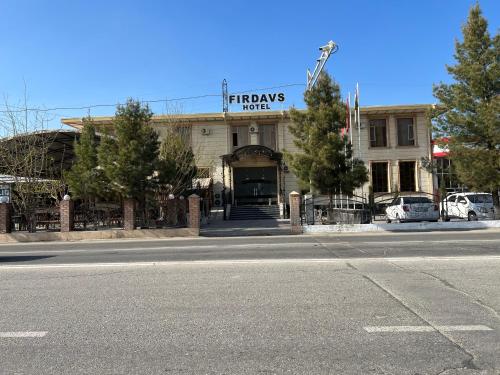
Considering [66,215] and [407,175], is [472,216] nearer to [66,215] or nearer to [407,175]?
[407,175]

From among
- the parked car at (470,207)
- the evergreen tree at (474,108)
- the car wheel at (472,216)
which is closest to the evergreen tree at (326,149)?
the evergreen tree at (474,108)

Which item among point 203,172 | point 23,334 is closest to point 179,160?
point 203,172

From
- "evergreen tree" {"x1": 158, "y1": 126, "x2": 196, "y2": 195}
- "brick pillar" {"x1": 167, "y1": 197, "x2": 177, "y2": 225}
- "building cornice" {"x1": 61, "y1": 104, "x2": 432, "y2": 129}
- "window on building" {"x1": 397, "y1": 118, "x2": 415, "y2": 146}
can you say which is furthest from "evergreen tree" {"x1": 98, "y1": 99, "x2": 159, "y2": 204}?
"window on building" {"x1": 397, "y1": 118, "x2": 415, "y2": 146}

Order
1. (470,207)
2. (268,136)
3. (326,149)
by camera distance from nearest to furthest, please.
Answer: (326,149) → (470,207) → (268,136)

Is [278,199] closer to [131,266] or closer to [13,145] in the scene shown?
[13,145]

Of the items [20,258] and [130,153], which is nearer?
[20,258]

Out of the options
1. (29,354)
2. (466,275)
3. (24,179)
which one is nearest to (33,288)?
(29,354)

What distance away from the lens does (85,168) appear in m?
25.9

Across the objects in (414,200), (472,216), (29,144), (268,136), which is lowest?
(472,216)

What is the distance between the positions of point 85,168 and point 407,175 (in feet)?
73.3

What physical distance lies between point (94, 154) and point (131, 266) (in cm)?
1709

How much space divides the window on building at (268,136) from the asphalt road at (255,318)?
24.3 meters

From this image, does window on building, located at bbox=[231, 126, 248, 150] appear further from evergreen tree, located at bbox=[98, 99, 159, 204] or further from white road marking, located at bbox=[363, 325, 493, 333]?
white road marking, located at bbox=[363, 325, 493, 333]

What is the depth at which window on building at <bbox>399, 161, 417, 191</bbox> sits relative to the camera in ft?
112
